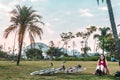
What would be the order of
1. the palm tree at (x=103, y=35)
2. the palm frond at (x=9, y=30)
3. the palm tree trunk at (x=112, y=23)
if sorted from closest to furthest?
the palm tree trunk at (x=112, y=23) → the palm frond at (x=9, y=30) → the palm tree at (x=103, y=35)

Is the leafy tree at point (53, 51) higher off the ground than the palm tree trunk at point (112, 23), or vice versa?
the leafy tree at point (53, 51)

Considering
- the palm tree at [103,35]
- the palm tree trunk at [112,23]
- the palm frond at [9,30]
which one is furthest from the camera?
the palm tree at [103,35]

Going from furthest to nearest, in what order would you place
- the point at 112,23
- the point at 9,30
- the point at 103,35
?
the point at 103,35
the point at 9,30
the point at 112,23

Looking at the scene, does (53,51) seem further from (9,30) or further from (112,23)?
(112,23)

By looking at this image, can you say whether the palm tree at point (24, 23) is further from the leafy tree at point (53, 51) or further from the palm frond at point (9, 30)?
the leafy tree at point (53, 51)

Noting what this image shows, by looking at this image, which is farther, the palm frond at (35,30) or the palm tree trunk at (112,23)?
the palm frond at (35,30)

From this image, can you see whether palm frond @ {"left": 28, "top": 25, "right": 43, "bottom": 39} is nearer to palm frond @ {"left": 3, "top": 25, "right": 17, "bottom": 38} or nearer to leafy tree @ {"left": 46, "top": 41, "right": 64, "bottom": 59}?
palm frond @ {"left": 3, "top": 25, "right": 17, "bottom": 38}

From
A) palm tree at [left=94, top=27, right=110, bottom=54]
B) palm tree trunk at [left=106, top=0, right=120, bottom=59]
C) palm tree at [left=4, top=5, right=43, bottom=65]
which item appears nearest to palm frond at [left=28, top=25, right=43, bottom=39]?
palm tree at [left=4, top=5, right=43, bottom=65]

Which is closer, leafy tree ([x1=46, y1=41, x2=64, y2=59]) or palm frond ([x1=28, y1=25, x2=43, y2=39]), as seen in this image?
palm frond ([x1=28, y1=25, x2=43, y2=39])

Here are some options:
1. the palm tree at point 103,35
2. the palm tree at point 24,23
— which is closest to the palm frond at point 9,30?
the palm tree at point 24,23

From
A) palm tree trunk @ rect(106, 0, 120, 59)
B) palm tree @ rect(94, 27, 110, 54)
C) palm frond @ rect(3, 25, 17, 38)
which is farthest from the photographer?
palm tree @ rect(94, 27, 110, 54)

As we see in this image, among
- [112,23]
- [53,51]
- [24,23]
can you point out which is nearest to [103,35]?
[53,51]

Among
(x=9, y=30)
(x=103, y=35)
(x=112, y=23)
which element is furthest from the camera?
(x=103, y=35)

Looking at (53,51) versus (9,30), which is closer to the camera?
(9,30)
